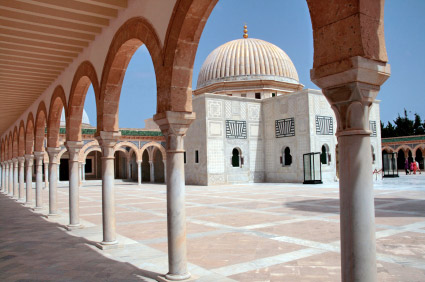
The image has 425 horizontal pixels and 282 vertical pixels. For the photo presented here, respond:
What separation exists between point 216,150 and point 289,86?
8.67 metres

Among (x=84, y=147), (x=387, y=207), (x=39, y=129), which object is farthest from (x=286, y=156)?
(x=39, y=129)

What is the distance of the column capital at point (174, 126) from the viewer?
13.3 feet

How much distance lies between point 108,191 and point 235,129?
16.4 m

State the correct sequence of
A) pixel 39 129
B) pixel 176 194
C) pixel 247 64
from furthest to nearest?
pixel 247 64 → pixel 39 129 → pixel 176 194

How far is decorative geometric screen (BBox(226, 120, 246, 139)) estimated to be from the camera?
21625 mm

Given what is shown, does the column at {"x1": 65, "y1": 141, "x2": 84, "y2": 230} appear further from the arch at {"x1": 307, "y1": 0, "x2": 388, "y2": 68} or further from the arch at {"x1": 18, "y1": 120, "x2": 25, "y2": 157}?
the arch at {"x1": 18, "y1": 120, "x2": 25, "y2": 157}

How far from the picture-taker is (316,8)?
7.88ft

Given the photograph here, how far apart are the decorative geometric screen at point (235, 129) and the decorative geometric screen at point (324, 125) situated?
4402mm

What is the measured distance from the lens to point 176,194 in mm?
4023

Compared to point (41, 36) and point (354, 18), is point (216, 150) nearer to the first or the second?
point (41, 36)

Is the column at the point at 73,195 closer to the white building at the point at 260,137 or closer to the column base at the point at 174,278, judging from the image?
the column base at the point at 174,278

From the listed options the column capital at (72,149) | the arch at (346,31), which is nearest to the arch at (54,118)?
the column capital at (72,149)

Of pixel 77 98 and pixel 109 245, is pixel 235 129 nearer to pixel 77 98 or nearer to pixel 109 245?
pixel 77 98

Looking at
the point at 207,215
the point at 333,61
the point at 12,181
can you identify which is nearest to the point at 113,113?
the point at 207,215
